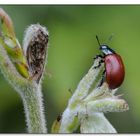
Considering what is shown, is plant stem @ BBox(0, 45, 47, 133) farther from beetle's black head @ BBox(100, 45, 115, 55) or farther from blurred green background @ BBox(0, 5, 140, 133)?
beetle's black head @ BBox(100, 45, 115, 55)

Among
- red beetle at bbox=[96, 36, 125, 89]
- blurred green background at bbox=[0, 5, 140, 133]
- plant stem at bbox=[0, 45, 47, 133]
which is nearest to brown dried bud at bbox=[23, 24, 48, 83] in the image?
plant stem at bbox=[0, 45, 47, 133]

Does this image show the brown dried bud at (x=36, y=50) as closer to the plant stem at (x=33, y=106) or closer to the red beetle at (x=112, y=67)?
the plant stem at (x=33, y=106)

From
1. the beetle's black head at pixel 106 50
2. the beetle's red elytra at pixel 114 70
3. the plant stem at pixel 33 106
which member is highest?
the beetle's black head at pixel 106 50

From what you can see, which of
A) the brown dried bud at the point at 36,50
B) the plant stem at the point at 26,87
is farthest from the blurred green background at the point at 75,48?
the plant stem at the point at 26,87

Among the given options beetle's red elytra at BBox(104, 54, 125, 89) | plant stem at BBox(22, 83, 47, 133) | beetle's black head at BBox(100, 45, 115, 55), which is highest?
beetle's black head at BBox(100, 45, 115, 55)

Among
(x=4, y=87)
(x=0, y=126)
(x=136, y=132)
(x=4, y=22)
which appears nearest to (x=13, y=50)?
(x=4, y=22)
